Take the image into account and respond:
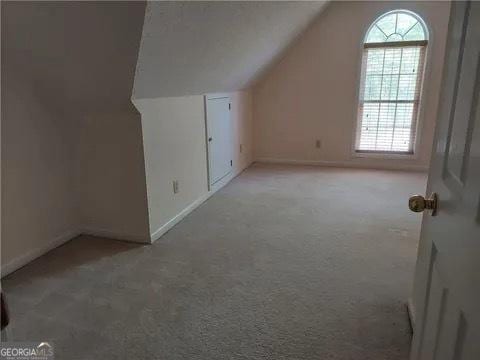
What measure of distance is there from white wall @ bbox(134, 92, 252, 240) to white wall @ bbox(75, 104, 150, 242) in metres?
0.07

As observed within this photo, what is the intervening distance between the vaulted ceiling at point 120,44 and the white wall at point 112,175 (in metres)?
0.16

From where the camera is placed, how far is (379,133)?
467cm

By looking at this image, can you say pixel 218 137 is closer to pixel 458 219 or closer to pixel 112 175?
pixel 112 175

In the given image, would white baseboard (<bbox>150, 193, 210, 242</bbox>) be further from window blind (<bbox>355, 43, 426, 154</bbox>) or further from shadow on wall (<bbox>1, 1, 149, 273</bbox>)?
window blind (<bbox>355, 43, 426, 154</bbox>)

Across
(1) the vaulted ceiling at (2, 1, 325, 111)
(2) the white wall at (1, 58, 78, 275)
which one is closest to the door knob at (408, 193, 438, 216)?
(1) the vaulted ceiling at (2, 1, 325, 111)

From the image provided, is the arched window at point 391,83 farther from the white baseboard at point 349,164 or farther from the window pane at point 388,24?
the white baseboard at point 349,164

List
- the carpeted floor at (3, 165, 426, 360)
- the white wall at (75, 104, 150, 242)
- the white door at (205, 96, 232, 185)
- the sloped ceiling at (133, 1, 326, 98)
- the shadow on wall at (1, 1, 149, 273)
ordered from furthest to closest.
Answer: the white door at (205, 96, 232, 185) → the white wall at (75, 104, 150, 242) → the sloped ceiling at (133, 1, 326, 98) → the shadow on wall at (1, 1, 149, 273) → the carpeted floor at (3, 165, 426, 360)

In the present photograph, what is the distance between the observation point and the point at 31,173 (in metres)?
2.29

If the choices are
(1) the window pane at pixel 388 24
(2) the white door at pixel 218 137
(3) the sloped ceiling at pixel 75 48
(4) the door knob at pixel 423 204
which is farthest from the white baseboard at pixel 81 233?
(1) the window pane at pixel 388 24

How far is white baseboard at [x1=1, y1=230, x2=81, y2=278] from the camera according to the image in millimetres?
2174

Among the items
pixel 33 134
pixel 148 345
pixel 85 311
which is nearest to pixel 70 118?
pixel 33 134

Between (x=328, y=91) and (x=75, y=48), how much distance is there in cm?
354

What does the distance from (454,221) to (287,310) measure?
1250mm

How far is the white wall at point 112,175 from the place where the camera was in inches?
96.0
